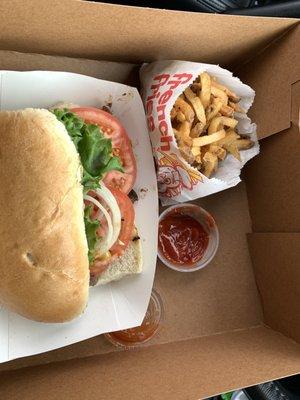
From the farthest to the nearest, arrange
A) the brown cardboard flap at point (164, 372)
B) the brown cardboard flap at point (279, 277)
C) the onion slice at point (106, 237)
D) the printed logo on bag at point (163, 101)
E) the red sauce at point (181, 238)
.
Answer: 1. the red sauce at point (181, 238)
2. the brown cardboard flap at point (279, 277)
3. the printed logo on bag at point (163, 101)
4. the onion slice at point (106, 237)
5. the brown cardboard flap at point (164, 372)

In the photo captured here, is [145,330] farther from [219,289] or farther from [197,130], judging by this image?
[197,130]

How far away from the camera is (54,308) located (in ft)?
4.70

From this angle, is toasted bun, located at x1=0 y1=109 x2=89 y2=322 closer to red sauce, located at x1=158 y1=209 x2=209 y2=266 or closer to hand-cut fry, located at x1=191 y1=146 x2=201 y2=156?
hand-cut fry, located at x1=191 y1=146 x2=201 y2=156

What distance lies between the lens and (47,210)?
1.33 metres

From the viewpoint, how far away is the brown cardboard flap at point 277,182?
1820 millimetres

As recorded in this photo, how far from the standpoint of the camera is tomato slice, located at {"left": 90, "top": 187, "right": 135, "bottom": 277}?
167 cm

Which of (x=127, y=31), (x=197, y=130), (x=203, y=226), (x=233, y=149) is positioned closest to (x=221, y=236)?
(x=203, y=226)

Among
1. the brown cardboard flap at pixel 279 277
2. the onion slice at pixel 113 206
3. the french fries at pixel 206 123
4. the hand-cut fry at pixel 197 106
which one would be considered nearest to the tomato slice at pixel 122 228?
the onion slice at pixel 113 206

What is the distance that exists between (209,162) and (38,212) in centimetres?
66

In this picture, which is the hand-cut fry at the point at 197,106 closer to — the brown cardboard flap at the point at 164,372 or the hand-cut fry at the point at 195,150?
the hand-cut fry at the point at 195,150

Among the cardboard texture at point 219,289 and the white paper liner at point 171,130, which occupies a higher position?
the white paper liner at point 171,130

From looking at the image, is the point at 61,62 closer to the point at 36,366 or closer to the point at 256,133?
the point at 256,133

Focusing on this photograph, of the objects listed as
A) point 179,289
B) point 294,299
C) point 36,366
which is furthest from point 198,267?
point 36,366

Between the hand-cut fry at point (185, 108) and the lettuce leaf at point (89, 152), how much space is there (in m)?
0.30
